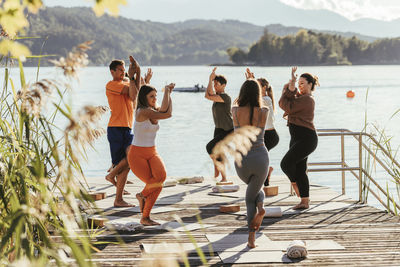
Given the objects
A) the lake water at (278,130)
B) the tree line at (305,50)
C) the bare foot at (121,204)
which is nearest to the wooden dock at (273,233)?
the bare foot at (121,204)

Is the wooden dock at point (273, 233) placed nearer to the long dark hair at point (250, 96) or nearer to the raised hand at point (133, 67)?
the long dark hair at point (250, 96)

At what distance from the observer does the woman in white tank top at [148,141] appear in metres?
5.67

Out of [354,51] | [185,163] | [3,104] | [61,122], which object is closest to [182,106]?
[61,122]

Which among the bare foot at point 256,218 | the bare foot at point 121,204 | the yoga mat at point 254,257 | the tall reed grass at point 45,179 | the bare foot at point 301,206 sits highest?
the tall reed grass at point 45,179

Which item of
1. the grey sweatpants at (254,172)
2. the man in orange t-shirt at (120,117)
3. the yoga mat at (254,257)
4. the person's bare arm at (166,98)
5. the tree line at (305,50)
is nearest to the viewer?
the yoga mat at (254,257)

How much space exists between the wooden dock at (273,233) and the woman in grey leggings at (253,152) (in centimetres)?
35

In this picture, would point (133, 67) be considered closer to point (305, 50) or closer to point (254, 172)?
point (254, 172)

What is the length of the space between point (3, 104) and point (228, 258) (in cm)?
217

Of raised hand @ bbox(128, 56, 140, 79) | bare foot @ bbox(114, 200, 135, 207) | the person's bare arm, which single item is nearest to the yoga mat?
the person's bare arm

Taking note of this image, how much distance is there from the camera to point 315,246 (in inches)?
202

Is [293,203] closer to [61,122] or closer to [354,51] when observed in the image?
[61,122]

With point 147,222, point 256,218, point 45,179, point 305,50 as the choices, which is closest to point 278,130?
point 147,222

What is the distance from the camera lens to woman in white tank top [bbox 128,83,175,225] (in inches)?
223

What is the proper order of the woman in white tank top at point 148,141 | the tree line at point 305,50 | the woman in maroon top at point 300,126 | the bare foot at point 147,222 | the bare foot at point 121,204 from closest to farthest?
the woman in white tank top at point 148,141 < the bare foot at point 147,222 < the woman in maroon top at point 300,126 < the bare foot at point 121,204 < the tree line at point 305,50
